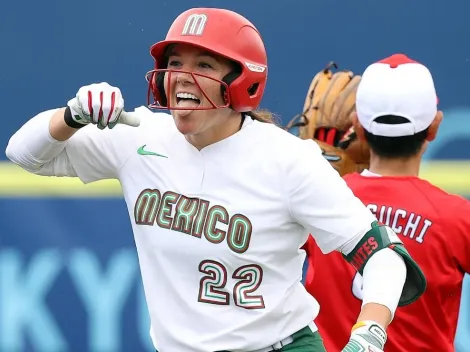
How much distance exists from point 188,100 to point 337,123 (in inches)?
49.8

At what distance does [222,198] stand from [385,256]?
475 mm

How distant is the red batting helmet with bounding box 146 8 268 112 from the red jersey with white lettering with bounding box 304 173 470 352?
0.66 m

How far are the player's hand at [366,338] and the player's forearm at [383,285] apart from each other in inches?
1.7

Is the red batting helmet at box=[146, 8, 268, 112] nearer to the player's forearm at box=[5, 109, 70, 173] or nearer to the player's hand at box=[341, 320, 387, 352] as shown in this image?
the player's forearm at box=[5, 109, 70, 173]

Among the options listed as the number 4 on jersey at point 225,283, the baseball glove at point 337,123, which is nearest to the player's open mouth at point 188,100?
the number 4 on jersey at point 225,283

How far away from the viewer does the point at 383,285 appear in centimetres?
311

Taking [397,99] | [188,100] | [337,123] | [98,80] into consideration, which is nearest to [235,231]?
[188,100]

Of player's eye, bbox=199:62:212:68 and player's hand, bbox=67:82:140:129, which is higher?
player's eye, bbox=199:62:212:68

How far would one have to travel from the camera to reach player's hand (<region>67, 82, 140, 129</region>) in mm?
3162

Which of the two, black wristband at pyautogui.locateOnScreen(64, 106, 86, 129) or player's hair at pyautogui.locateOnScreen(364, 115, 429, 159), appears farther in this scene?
player's hair at pyautogui.locateOnScreen(364, 115, 429, 159)

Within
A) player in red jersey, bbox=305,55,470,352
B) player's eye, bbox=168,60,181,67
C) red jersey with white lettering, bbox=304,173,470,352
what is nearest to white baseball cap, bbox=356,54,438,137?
player in red jersey, bbox=305,55,470,352

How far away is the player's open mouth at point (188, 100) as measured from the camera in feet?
10.7

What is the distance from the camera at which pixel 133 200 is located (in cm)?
341

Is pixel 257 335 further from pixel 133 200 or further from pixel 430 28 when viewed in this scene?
pixel 430 28
